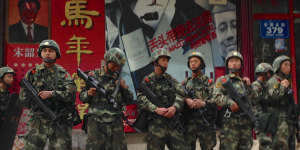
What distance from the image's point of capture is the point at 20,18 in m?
8.10

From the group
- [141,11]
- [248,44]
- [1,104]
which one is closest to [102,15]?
[141,11]

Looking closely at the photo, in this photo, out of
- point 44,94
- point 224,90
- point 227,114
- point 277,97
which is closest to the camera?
point 44,94

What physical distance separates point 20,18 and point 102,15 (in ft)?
6.34

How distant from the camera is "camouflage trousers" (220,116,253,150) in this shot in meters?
5.65

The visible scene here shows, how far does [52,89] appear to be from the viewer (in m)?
5.30

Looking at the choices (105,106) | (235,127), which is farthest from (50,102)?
(235,127)

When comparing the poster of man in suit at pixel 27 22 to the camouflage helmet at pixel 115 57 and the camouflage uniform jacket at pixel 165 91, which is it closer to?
the camouflage helmet at pixel 115 57

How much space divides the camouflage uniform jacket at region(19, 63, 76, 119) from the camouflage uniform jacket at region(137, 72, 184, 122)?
3.68ft

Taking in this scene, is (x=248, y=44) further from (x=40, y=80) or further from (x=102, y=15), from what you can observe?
(x=40, y=80)

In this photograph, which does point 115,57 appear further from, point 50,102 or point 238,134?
point 238,134

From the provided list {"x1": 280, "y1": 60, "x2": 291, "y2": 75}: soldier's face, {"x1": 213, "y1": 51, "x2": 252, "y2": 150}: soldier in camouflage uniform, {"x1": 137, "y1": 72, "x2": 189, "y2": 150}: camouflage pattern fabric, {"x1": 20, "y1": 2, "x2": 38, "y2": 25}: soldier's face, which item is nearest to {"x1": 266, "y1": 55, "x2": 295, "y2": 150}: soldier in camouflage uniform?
{"x1": 280, "y1": 60, "x2": 291, "y2": 75}: soldier's face

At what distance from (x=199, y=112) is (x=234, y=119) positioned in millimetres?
593

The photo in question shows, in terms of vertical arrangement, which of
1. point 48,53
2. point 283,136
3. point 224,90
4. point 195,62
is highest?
point 48,53

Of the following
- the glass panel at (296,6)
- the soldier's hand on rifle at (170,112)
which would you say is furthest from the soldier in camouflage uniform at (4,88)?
the glass panel at (296,6)
